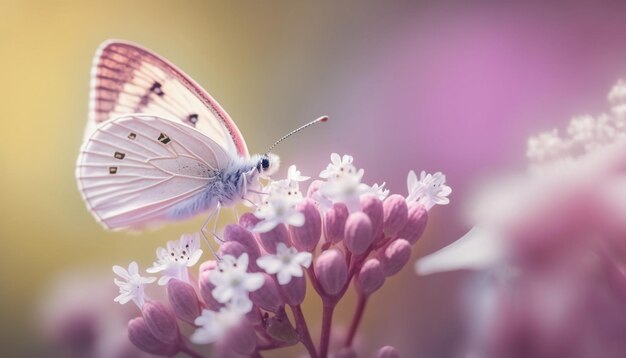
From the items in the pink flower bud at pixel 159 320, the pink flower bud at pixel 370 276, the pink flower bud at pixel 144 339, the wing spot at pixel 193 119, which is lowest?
the pink flower bud at pixel 144 339

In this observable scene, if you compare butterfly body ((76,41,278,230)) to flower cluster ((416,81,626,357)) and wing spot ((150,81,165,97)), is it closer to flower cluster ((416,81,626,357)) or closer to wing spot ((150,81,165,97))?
wing spot ((150,81,165,97))

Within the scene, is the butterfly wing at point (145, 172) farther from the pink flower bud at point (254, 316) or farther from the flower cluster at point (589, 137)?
the flower cluster at point (589, 137)

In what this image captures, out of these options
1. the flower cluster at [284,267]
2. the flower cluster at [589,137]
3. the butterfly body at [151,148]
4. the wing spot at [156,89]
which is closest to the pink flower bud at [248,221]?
the flower cluster at [284,267]

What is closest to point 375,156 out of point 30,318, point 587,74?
point 587,74

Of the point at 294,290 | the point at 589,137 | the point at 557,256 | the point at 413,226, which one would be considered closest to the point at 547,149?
the point at 589,137

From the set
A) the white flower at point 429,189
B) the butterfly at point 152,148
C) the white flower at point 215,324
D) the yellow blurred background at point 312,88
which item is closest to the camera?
the white flower at point 215,324
